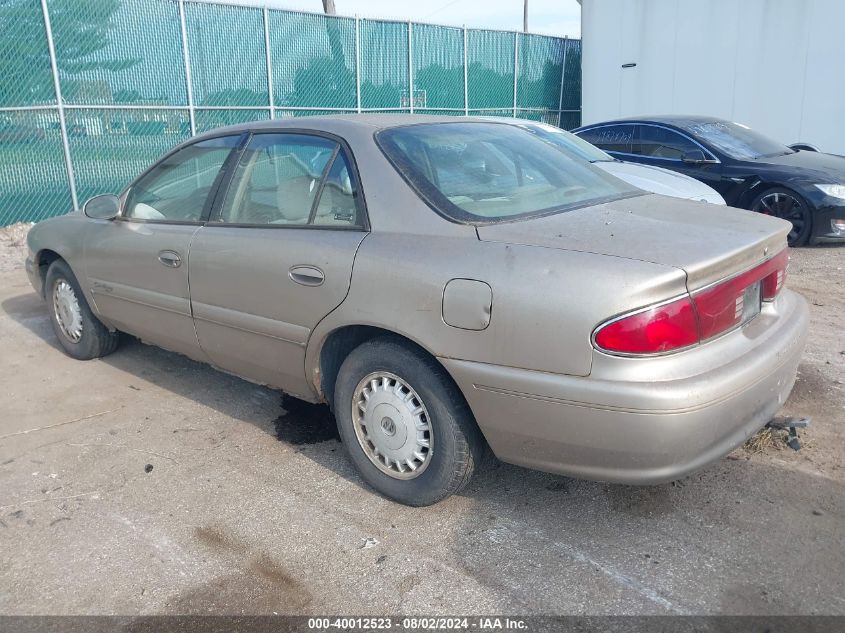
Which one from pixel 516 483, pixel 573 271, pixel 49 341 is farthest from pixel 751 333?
pixel 49 341

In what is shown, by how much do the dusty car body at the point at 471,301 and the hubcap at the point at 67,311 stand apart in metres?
1.16

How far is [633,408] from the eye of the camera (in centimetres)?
242

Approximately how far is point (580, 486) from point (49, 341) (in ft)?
14.3

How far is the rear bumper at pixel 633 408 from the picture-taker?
2.44m

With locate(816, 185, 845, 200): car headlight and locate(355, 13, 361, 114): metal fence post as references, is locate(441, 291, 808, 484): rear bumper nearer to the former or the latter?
locate(816, 185, 845, 200): car headlight

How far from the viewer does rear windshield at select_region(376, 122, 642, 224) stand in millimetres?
3094

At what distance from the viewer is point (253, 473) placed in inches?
139

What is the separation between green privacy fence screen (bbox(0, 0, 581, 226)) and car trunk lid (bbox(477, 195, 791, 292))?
350 inches

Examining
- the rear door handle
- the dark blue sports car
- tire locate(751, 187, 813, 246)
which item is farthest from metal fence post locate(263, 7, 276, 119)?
the rear door handle

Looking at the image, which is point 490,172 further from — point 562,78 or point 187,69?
point 562,78

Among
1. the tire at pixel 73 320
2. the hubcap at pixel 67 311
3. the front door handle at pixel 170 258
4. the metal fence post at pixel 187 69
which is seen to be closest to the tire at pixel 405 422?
the front door handle at pixel 170 258

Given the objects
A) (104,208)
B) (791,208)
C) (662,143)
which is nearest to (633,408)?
(104,208)

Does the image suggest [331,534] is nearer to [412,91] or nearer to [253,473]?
[253,473]

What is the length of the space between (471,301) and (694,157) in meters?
6.82
